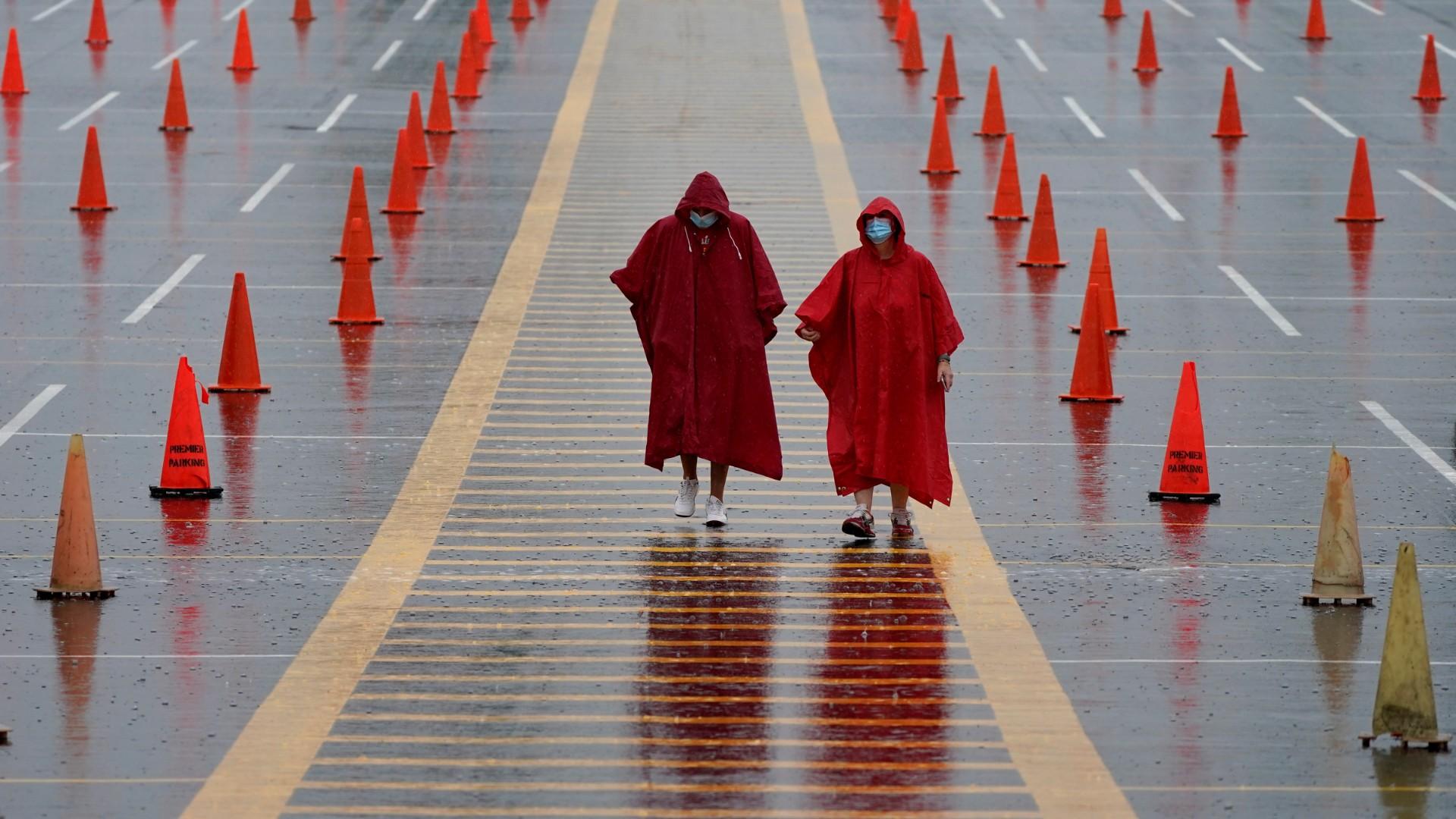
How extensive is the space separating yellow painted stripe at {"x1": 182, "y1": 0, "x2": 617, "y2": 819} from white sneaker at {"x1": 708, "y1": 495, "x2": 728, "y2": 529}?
1.39 meters

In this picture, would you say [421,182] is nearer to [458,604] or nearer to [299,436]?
[299,436]

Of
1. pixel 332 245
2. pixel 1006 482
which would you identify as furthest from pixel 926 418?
pixel 332 245

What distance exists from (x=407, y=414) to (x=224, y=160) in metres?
11.7

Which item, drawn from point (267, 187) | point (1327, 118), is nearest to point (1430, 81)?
point (1327, 118)

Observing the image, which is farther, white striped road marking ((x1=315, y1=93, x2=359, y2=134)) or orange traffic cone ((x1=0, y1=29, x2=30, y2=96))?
orange traffic cone ((x1=0, y1=29, x2=30, y2=96))

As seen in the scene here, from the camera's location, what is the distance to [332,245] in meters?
20.5

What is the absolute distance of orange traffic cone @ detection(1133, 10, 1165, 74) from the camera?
3105 centimetres

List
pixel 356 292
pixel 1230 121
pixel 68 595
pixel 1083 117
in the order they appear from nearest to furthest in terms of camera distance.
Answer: pixel 68 595 < pixel 356 292 < pixel 1230 121 < pixel 1083 117

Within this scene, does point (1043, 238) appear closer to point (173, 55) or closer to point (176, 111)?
point (176, 111)

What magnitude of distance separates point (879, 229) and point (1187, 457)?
94.8 inches

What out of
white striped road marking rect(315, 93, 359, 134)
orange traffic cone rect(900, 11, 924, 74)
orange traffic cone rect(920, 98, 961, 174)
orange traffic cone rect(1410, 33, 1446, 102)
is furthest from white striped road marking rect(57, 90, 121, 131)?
orange traffic cone rect(1410, 33, 1446, 102)

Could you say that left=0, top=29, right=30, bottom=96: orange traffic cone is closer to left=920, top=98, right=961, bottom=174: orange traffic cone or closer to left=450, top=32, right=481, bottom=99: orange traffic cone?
left=450, top=32, right=481, bottom=99: orange traffic cone

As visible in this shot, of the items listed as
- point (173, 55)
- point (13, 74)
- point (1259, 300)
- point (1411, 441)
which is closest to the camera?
point (1411, 441)

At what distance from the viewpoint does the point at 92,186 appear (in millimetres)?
22031
